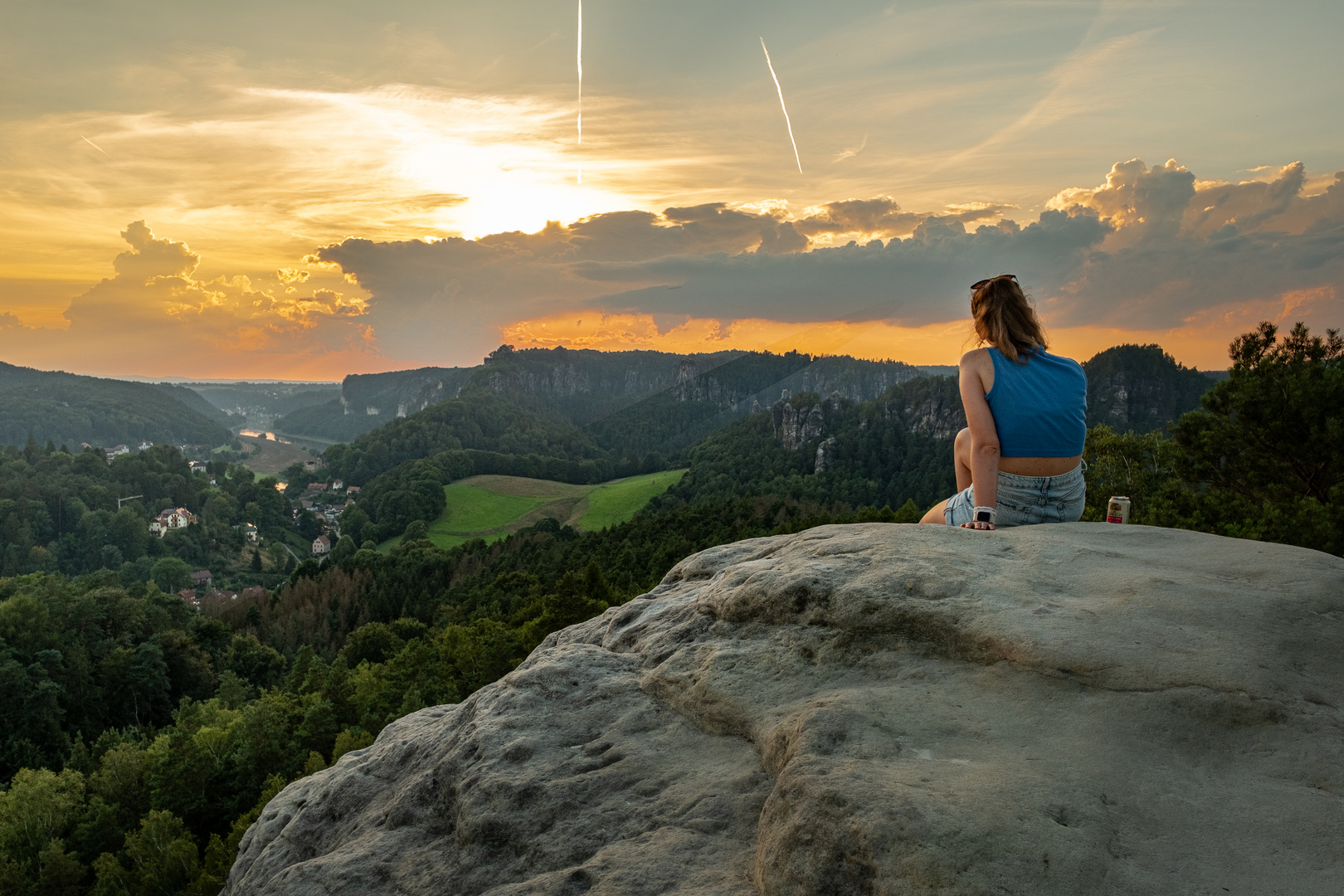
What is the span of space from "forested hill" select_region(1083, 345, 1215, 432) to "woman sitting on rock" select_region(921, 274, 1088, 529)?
502ft

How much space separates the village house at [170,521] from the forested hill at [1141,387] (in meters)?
189

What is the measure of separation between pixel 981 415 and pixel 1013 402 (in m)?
0.37

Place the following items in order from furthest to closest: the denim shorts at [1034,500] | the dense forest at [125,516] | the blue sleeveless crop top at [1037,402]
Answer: the dense forest at [125,516] → the denim shorts at [1034,500] → the blue sleeveless crop top at [1037,402]

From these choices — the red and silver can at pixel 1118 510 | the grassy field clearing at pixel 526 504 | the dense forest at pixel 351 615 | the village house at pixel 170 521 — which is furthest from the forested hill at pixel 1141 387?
the village house at pixel 170 521

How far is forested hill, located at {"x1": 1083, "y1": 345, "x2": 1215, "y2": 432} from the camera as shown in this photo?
146375 millimetres

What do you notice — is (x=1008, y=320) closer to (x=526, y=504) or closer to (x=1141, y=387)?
(x=526, y=504)

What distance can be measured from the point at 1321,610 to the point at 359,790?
8711 mm

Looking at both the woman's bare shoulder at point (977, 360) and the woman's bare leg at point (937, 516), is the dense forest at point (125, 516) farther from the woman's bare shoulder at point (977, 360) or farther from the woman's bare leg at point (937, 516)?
the woman's bare shoulder at point (977, 360)

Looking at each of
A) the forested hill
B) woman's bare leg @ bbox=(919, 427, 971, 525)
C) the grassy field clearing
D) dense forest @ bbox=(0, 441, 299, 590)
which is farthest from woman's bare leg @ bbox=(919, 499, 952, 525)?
dense forest @ bbox=(0, 441, 299, 590)

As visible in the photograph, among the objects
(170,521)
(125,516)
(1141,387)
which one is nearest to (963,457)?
(1141,387)

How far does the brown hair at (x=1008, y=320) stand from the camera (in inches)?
319

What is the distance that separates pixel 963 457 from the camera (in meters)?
8.90

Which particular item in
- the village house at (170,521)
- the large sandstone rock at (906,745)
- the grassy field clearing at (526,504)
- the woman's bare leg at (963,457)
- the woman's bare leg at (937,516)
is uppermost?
the woman's bare leg at (963,457)

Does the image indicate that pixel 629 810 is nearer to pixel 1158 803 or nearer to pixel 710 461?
pixel 1158 803
